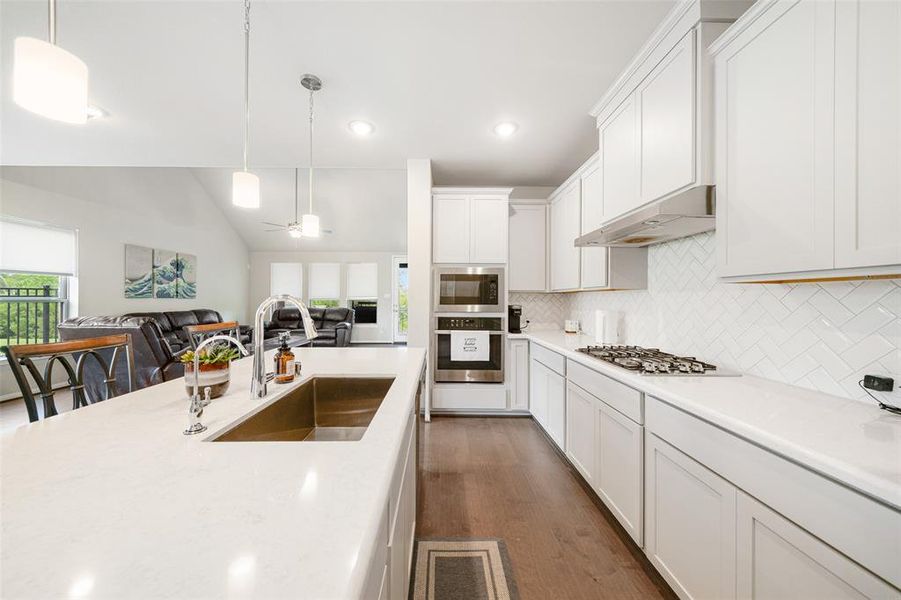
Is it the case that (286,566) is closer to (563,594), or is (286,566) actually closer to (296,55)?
(563,594)

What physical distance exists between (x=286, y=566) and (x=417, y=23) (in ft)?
7.13

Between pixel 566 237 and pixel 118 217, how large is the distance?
638cm

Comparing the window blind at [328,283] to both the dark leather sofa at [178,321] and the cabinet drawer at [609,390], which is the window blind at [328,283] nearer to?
the dark leather sofa at [178,321]

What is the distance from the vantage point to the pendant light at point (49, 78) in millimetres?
867

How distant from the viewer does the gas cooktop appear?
1646mm

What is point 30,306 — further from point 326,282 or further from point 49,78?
point 49,78

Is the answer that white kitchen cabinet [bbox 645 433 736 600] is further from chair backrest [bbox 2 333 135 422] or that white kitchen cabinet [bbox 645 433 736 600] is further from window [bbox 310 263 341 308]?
window [bbox 310 263 341 308]

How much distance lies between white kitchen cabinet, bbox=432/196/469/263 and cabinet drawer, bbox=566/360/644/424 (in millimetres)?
1625

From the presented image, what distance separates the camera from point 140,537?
1.68ft

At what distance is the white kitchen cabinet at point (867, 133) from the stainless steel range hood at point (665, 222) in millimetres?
451

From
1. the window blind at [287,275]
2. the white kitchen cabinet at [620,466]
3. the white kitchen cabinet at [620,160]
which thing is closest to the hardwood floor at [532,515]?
the white kitchen cabinet at [620,466]

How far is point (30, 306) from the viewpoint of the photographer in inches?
163

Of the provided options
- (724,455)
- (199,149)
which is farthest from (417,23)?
(199,149)

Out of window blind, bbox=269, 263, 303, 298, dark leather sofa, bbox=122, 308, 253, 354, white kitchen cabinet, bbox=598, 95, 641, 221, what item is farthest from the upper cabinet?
window blind, bbox=269, 263, 303, 298
